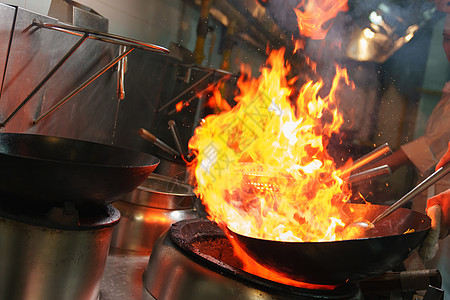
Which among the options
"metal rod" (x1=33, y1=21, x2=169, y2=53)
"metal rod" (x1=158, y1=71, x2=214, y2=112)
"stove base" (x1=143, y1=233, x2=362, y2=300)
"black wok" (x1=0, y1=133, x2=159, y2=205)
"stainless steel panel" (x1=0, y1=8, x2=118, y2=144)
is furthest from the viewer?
"metal rod" (x1=158, y1=71, x2=214, y2=112)

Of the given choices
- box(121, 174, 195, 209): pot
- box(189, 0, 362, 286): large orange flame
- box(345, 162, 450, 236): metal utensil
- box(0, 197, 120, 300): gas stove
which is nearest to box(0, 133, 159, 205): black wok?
box(0, 197, 120, 300): gas stove

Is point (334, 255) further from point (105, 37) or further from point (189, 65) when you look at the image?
point (189, 65)

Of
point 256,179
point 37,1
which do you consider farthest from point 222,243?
point 37,1

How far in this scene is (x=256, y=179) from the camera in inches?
85.7

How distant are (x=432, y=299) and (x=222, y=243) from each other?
0.98m

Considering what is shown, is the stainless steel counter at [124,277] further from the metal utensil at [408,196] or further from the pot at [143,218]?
the metal utensil at [408,196]

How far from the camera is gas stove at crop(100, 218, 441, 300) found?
1.36m

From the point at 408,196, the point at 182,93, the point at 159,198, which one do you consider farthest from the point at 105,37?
the point at 182,93

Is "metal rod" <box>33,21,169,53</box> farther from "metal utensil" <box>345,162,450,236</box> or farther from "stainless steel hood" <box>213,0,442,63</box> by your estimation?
"stainless steel hood" <box>213,0,442,63</box>

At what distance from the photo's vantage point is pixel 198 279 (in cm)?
140

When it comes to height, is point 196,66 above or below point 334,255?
above

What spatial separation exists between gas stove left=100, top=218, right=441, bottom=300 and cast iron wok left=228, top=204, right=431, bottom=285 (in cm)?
9

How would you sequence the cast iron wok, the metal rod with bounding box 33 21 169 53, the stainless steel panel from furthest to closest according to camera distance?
the stainless steel panel, the metal rod with bounding box 33 21 169 53, the cast iron wok

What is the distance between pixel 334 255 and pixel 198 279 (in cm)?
51
